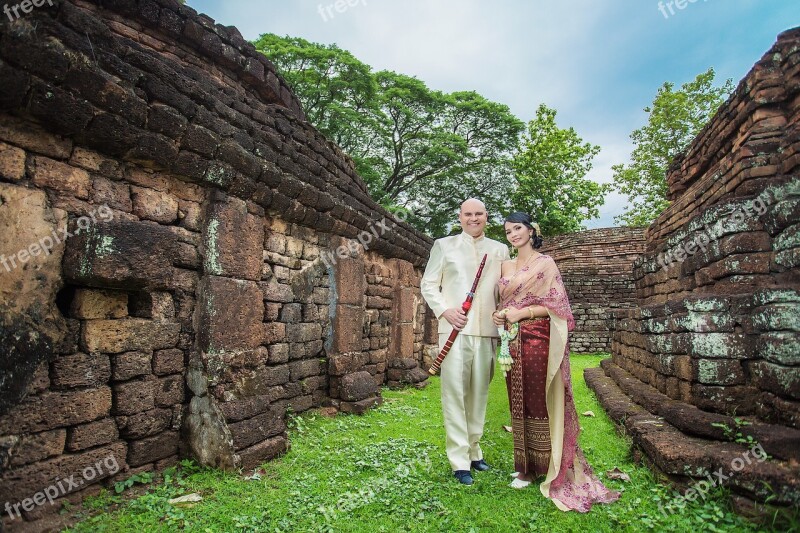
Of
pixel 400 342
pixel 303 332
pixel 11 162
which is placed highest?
pixel 11 162

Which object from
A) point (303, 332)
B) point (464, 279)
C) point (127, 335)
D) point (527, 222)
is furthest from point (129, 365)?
point (527, 222)

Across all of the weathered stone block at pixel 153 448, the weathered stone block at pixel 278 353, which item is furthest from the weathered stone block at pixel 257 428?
the weathered stone block at pixel 278 353

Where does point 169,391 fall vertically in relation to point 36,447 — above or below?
above

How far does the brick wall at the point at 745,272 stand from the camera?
289 cm

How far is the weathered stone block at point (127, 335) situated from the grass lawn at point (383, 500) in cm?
A: 93

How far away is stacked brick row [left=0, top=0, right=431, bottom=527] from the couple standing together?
1.66 metres

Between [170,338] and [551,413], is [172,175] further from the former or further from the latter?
[551,413]

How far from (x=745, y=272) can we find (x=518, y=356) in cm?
170

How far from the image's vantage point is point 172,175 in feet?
12.0

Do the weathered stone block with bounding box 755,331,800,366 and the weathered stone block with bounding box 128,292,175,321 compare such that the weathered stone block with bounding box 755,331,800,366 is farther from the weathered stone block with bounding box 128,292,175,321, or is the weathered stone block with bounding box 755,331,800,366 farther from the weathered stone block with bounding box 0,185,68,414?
the weathered stone block with bounding box 0,185,68,414

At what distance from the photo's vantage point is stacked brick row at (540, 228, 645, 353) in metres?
14.6

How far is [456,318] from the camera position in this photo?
12.0ft

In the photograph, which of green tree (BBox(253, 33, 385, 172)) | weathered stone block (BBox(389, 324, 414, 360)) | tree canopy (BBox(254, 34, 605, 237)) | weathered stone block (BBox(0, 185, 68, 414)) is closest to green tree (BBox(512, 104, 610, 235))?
tree canopy (BBox(254, 34, 605, 237))

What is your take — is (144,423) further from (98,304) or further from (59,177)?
(59,177)
